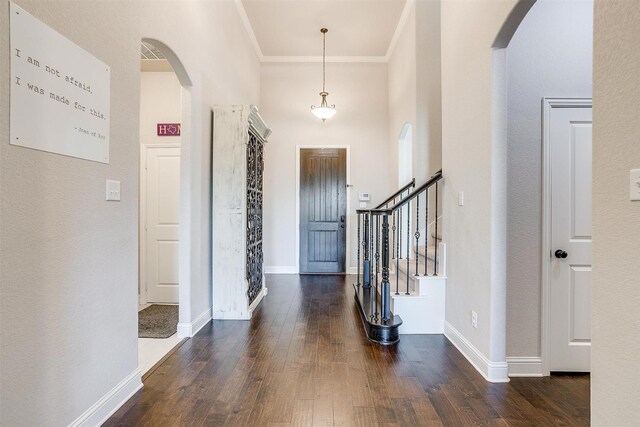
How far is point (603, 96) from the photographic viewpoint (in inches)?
51.7

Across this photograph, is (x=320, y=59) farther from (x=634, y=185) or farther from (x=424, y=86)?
(x=634, y=185)

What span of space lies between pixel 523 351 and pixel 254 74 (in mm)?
5412

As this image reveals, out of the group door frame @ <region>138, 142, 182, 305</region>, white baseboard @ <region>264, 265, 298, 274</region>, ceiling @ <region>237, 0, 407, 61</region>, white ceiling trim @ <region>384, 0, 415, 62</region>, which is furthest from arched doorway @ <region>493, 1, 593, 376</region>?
white baseboard @ <region>264, 265, 298, 274</region>

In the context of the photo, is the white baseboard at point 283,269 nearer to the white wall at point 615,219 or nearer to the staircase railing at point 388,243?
the staircase railing at point 388,243

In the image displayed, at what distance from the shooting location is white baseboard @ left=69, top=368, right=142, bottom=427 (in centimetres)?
169

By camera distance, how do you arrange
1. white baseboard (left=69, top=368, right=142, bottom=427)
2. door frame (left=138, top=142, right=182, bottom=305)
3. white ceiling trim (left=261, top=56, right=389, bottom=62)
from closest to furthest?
white baseboard (left=69, top=368, right=142, bottom=427)
door frame (left=138, top=142, right=182, bottom=305)
white ceiling trim (left=261, top=56, right=389, bottom=62)

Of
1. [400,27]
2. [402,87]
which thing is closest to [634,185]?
[402,87]

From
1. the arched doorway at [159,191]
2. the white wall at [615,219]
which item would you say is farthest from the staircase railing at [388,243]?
the arched doorway at [159,191]

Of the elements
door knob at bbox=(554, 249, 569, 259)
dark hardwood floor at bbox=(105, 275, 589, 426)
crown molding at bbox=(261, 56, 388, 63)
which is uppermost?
crown molding at bbox=(261, 56, 388, 63)

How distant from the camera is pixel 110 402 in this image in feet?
6.13

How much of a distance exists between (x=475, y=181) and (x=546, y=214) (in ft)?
1.71

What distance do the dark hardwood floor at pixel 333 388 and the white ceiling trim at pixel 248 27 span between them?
422cm

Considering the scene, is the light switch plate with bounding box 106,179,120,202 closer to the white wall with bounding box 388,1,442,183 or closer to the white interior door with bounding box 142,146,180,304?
the white interior door with bounding box 142,146,180,304

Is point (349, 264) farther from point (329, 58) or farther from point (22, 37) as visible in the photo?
point (22, 37)
